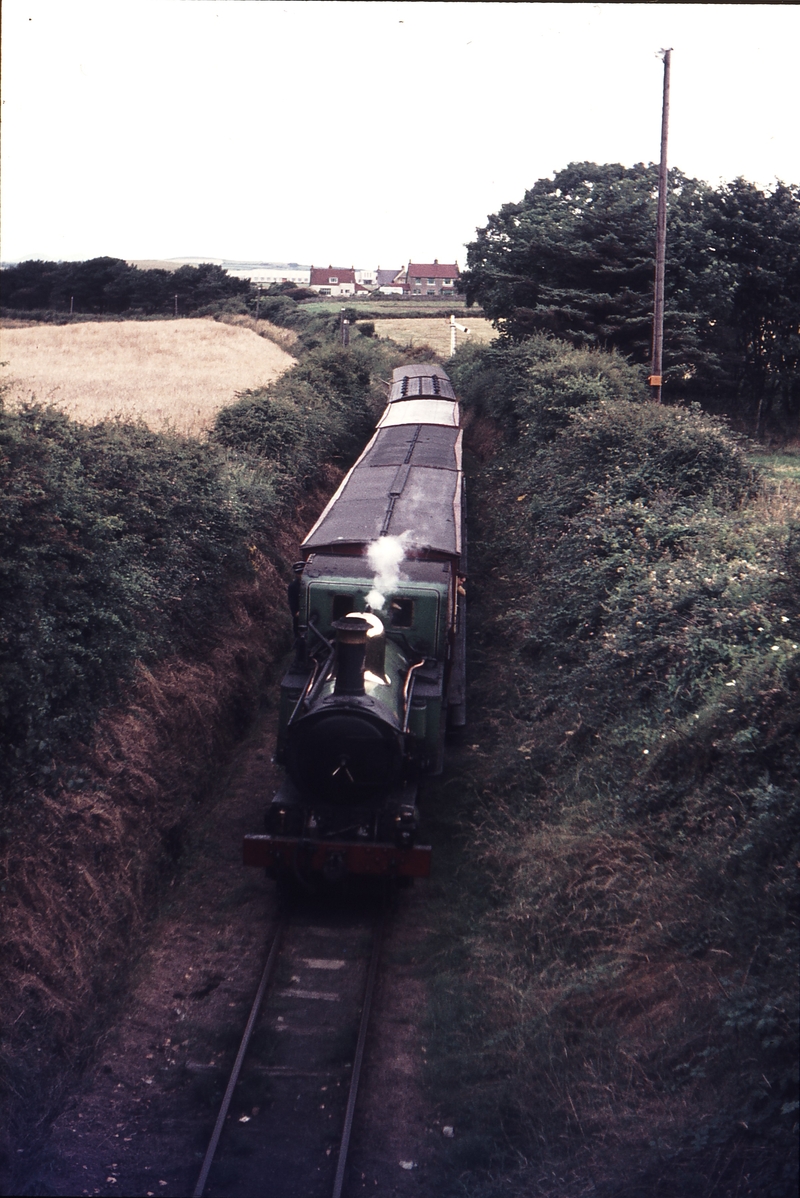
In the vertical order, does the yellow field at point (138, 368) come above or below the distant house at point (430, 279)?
below

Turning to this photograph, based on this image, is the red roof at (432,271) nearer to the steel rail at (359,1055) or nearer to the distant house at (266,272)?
the distant house at (266,272)

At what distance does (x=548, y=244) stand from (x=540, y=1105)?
2116 cm

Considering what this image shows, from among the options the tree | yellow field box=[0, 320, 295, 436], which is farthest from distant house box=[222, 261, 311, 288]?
the tree

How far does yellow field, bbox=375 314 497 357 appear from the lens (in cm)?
4372

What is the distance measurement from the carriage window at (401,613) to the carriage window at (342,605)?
41cm

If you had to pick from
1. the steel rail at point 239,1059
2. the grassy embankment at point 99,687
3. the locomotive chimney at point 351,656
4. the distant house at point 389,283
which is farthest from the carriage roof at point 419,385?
the distant house at point 389,283

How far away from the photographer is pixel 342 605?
8.62 metres

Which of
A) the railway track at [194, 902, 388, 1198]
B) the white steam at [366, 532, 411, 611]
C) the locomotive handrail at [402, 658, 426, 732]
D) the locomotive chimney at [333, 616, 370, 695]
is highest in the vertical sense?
the white steam at [366, 532, 411, 611]

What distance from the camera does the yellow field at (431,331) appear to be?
4372cm

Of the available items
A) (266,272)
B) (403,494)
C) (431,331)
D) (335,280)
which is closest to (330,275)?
(335,280)

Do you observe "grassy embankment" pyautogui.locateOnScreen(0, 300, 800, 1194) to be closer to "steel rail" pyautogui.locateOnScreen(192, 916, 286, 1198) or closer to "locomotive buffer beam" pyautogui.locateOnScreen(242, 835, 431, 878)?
"locomotive buffer beam" pyautogui.locateOnScreen(242, 835, 431, 878)

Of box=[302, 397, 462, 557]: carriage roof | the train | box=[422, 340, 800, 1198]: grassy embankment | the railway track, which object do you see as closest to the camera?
box=[422, 340, 800, 1198]: grassy embankment

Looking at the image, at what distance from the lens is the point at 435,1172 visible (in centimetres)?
546

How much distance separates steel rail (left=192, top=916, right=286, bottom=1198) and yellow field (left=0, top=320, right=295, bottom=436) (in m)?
9.70
